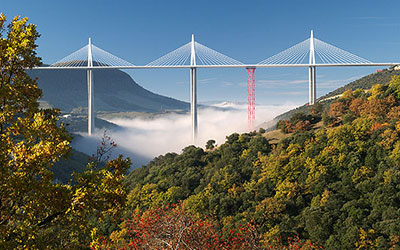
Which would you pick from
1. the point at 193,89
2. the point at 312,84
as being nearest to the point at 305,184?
the point at 312,84

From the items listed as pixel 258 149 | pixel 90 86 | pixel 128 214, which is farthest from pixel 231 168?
pixel 90 86

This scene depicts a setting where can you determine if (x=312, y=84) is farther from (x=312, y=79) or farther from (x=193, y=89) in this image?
(x=193, y=89)

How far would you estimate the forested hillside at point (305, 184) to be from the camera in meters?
29.3

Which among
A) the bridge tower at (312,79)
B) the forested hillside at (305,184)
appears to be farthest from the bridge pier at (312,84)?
the forested hillside at (305,184)

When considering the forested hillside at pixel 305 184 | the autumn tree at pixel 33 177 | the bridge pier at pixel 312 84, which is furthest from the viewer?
the bridge pier at pixel 312 84

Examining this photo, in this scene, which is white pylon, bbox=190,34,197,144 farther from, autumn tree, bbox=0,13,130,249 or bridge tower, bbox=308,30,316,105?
autumn tree, bbox=0,13,130,249

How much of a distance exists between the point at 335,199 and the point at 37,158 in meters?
29.4

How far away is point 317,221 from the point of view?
1192 inches

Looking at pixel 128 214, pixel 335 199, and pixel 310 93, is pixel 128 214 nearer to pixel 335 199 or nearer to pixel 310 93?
pixel 335 199

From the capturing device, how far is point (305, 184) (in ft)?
119

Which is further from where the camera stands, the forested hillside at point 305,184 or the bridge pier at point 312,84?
the bridge pier at point 312,84

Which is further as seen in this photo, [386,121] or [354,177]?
[386,121]

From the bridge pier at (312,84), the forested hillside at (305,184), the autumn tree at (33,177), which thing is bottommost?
the forested hillside at (305,184)

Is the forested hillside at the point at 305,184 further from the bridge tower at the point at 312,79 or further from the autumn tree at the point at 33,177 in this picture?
the bridge tower at the point at 312,79
